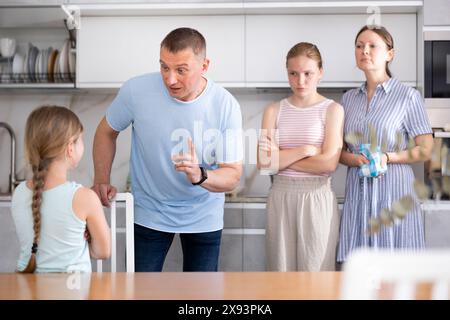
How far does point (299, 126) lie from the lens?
743 millimetres

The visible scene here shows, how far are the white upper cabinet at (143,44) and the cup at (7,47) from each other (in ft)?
0.36

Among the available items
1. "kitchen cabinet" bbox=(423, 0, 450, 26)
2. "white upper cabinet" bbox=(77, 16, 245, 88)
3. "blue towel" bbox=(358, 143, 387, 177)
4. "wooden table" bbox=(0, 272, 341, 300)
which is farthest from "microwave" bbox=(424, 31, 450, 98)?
"wooden table" bbox=(0, 272, 341, 300)

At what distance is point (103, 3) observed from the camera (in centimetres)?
85

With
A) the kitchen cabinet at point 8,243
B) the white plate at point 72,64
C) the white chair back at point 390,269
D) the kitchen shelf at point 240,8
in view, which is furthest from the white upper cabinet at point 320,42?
the white chair back at point 390,269

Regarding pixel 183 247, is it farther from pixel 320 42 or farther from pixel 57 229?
pixel 320 42

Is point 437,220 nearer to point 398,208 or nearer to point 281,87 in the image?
point 281,87

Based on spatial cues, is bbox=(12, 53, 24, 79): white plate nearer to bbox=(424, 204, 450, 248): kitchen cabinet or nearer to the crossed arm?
the crossed arm

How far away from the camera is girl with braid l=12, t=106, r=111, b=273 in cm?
58

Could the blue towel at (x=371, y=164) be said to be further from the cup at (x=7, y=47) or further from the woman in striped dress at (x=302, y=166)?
the cup at (x=7, y=47)

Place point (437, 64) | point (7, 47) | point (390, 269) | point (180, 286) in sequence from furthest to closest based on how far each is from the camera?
1. point (7, 47)
2. point (437, 64)
3. point (180, 286)
4. point (390, 269)

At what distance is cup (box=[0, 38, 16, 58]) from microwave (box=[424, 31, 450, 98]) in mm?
540

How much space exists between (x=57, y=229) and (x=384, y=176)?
358 mm

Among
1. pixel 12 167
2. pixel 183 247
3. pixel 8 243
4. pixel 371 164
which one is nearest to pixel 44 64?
pixel 12 167
